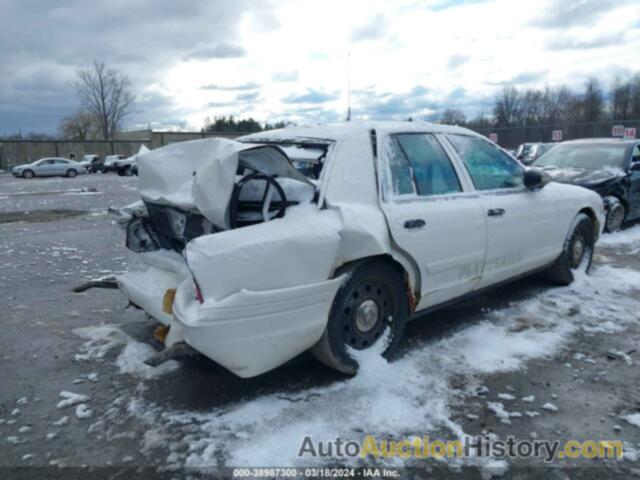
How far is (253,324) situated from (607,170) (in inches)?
318

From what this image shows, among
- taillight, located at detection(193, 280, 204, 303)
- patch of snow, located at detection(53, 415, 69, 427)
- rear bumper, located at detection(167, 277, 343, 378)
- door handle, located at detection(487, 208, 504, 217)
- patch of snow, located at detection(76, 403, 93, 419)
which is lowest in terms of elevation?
patch of snow, located at detection(53, 415, 69, 427)

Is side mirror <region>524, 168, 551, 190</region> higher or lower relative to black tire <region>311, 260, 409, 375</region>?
higher

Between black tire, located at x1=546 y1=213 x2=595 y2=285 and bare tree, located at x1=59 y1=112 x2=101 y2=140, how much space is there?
72647 mm

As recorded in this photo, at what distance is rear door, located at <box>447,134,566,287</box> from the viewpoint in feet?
14.1

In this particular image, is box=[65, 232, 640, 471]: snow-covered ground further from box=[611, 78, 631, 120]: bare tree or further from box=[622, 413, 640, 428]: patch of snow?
box=[611, 78, 631, 120]: bare tree

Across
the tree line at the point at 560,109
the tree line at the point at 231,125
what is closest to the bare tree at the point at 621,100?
the tree line at the point at 560,109

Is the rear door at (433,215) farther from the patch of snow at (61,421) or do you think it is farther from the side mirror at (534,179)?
the patch of snow at (61,421)

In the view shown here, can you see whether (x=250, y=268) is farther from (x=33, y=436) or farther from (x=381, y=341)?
(x=33, y=436)

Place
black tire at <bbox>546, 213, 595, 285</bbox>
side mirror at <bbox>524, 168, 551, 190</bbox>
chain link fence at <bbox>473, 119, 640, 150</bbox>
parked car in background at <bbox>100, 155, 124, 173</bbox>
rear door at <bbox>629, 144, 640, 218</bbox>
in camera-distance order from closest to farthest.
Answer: side mirror at <bbox>524, 168, 551, 190</bbox>
black tire at <bbox>546, 213, 595, 285</bbox>
rear door at <bbox>629, 144, 640, 218</bbox>
chain link fence at <bbox>473, 119, 640, 150</bbox>
parked car in background at <bbox>100, 155, 124, 173</bbox>

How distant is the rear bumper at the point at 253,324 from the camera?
8.95 feet

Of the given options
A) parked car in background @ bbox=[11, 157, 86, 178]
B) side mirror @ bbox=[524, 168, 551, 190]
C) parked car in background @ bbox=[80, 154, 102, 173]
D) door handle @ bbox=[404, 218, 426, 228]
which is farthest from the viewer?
parked car in background @ bbox=[80, 154, 102, 173]

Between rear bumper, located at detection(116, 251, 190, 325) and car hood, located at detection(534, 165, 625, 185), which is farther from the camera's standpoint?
car hood, located at detection(534, 165, 625, 185)

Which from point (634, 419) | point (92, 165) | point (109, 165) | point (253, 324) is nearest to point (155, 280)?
point (253, 324)

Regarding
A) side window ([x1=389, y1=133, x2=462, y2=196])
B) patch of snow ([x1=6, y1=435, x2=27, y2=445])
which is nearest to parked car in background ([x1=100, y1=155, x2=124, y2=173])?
side window ([x1=389, y1=133, x2=462, y2=196])
